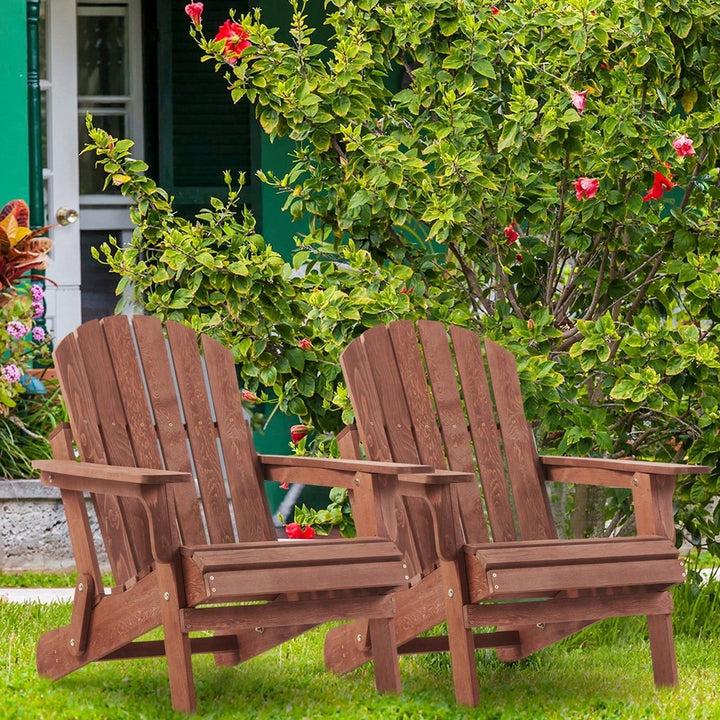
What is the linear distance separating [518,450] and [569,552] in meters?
0.64

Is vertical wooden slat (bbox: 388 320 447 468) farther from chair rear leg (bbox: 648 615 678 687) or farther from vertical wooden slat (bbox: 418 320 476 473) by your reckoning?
chair rear leg (bbox: 648 615 678 687)

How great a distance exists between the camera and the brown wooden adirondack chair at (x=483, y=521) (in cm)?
346

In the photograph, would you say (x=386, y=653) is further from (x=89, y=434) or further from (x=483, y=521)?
(x=89, y=434)

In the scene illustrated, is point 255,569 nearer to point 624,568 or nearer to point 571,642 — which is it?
point 624,568

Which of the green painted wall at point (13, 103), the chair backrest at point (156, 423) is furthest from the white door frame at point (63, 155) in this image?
the chair backrest at point (156, 423)

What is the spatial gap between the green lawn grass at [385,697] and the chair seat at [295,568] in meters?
0.31

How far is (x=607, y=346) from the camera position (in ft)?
13.8

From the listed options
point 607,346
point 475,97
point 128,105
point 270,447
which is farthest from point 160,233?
point 128,105

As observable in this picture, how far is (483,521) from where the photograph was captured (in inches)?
159

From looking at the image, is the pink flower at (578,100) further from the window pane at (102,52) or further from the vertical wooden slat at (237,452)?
the window pane at (102,52)

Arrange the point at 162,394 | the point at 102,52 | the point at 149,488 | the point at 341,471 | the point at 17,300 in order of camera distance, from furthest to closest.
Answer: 1. the point at 102,52
2. the point at 17,300
3. the point at 162,394
4. the point at 341,471
5. the point at 149,488

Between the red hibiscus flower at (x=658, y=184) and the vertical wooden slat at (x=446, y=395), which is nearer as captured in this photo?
the vertical wooden slat at (x=446, y=395)

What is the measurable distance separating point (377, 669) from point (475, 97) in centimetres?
191

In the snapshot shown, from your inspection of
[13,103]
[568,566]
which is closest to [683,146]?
[568,566]
